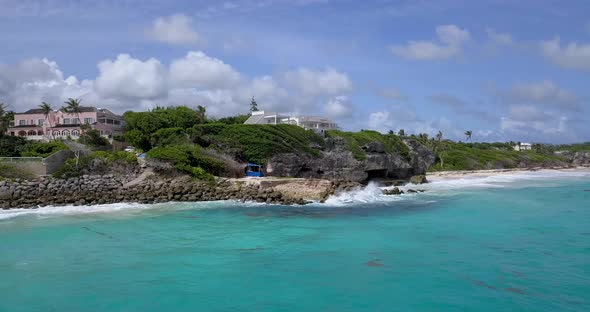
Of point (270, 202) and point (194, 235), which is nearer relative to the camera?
point (194, 235)

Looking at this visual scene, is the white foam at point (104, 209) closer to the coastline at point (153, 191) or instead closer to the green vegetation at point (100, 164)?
the coastline at point (153, 191)

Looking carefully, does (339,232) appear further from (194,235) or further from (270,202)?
(270,202)

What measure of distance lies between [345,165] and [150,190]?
78.0 ft

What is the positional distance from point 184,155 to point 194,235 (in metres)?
19.3

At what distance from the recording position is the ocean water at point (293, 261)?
1270 centimetres

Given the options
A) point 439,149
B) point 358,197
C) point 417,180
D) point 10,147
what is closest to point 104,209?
point 358,197

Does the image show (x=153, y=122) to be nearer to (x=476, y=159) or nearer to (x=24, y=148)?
(x=24, y=148)

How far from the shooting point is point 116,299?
1273 cm

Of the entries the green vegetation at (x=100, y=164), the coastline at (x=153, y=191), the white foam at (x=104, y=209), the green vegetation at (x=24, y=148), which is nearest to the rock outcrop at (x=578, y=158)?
the coastline at (x=153, y=191)

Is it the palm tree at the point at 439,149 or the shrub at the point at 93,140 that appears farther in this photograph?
the palm tree at the point at 439,149

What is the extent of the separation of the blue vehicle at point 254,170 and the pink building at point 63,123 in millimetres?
25303

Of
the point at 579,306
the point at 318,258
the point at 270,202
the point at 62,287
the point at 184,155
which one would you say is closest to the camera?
the point at 579,306

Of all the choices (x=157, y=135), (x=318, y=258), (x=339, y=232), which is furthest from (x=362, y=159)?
(x=318, y=258)

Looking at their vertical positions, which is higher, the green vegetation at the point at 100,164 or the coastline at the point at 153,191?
the green vegetation at the point at 100,164
